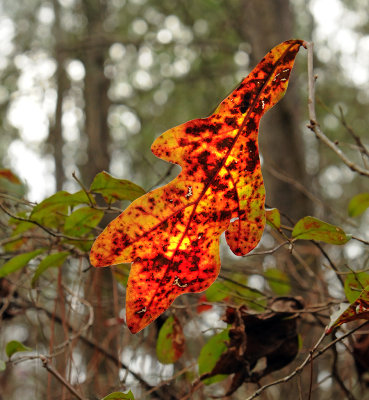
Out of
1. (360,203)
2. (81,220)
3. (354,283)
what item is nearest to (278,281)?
(360,203)

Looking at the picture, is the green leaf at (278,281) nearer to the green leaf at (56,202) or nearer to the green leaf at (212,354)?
the green leaf at (212,354)

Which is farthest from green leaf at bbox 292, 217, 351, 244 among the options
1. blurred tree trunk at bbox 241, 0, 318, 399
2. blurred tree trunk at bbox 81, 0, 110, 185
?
blurred tree trunk at bbox 81, 0, 110, 185

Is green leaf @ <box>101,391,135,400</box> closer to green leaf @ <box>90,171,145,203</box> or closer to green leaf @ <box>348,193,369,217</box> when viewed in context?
green leaf @ <box>90,171,145,203</box>

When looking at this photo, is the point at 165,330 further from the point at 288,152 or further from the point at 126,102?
the point at 126,102

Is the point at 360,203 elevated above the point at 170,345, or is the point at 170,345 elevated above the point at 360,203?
the point at 360,203

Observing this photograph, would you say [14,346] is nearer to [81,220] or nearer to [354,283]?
[81,220]

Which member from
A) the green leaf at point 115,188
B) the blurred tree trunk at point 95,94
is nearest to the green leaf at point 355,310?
the green leaf at point 115,188
